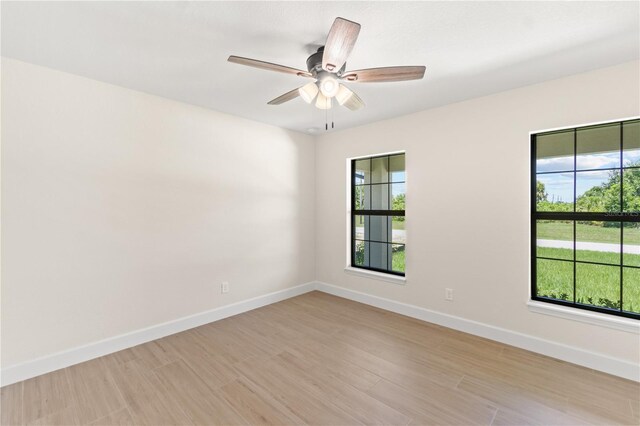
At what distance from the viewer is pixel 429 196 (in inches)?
128

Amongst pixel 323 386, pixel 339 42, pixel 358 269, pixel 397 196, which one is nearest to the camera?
pixel 339 42

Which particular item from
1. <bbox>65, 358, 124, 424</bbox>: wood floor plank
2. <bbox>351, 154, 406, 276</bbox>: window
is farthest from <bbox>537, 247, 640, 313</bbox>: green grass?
<bbox>65, 358, 124, 424</bbox>: wood floor plank

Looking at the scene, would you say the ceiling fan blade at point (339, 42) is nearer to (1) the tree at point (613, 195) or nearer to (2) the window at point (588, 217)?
(2) the window at point (588, 217)

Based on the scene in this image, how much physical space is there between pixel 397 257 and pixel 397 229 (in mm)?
384

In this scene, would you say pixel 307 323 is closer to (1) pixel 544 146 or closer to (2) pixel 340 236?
(2) pixel 340 236

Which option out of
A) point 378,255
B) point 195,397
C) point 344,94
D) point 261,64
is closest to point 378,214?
point 378,255

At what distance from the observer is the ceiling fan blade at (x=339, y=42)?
136 cm

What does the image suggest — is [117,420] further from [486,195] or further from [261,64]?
[486,195]

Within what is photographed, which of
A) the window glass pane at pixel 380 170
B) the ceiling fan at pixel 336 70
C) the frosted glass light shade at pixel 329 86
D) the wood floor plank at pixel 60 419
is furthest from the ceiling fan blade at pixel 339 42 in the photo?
the wood floor plank at pixel 60 419

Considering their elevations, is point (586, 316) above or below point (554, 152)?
below

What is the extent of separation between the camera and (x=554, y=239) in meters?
2.68

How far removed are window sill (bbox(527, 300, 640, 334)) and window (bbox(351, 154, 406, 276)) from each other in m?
1.46

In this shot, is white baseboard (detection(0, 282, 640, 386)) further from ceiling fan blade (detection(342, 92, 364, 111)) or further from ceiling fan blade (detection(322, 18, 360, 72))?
ceiling fan blade (detection(322, 18, 360, 72))

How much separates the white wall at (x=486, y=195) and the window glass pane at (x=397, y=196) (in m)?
0.37
